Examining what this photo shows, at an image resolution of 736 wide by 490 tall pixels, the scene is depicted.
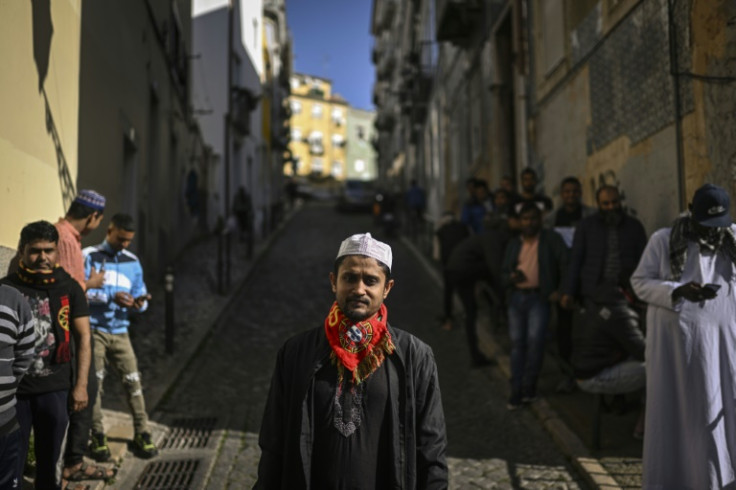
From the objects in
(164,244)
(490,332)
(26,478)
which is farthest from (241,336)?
(26,478)

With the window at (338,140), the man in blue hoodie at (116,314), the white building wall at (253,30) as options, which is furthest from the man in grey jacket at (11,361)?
the window at (338,140)

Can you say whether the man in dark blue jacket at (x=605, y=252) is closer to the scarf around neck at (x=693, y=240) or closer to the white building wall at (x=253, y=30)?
the scarf around neck at (x=693, y=240)

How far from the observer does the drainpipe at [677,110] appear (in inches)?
237

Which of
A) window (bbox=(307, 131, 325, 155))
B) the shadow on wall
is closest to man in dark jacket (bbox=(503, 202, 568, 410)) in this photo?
the shadow on wall

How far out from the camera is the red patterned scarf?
271 cm

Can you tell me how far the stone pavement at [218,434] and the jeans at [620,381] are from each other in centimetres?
48

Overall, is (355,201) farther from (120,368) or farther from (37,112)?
(120,368)

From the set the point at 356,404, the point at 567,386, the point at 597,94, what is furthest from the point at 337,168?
the point at 356,404

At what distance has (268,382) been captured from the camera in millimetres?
7855

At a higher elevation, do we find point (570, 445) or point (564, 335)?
point (564, 335)

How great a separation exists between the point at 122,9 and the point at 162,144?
3.99m

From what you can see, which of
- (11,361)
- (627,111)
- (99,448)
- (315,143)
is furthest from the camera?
(315,143)

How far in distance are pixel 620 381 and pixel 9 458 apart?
409 cm

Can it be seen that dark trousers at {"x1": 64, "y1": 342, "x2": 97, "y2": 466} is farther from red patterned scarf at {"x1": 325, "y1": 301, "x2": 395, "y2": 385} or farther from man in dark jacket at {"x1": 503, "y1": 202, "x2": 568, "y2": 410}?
man in dark jacket at {"x1": 503, "y1": 202, "x2": 568, "y2": 410}
